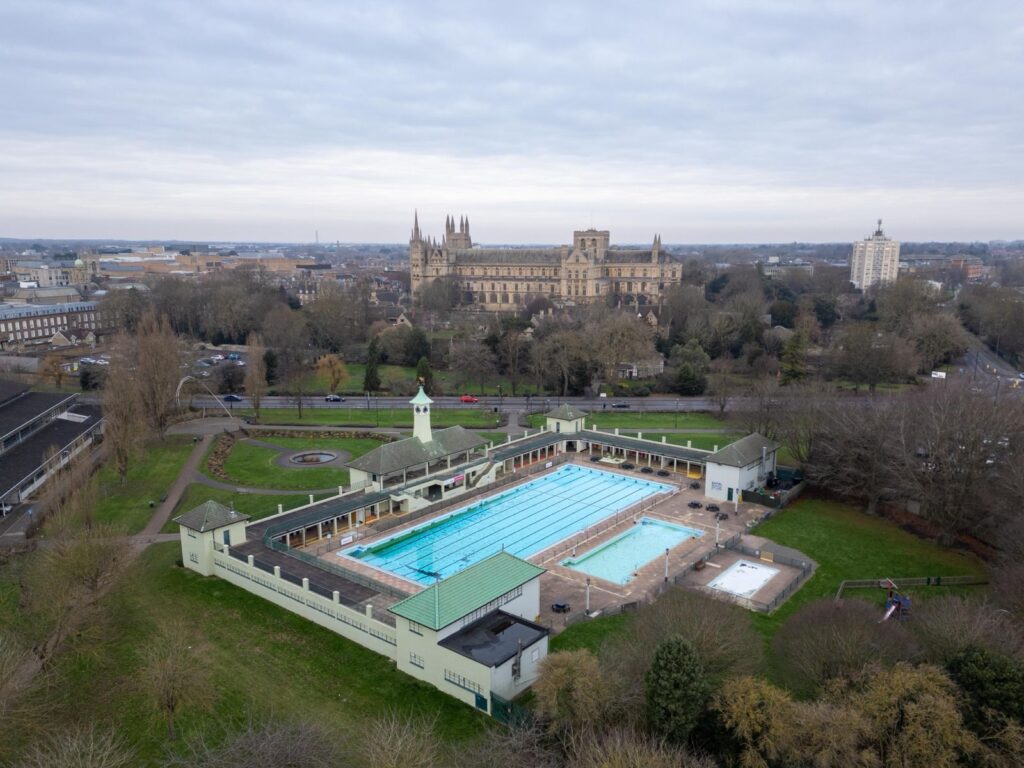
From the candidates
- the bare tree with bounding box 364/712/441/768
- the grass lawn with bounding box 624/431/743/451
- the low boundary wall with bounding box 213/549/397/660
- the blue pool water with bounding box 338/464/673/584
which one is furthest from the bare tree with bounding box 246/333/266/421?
the bare tree with bounding box 364/712/441/768

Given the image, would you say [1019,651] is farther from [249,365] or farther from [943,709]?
[249,365]

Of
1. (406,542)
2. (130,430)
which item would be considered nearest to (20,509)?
(130,430)

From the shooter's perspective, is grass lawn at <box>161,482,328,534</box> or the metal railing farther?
grass lawn at <box>161,482,328,534</box>

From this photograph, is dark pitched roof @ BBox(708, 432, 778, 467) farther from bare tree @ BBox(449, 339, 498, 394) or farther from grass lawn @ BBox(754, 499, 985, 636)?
bare tree @ BBox(449, 339, 498, 394)

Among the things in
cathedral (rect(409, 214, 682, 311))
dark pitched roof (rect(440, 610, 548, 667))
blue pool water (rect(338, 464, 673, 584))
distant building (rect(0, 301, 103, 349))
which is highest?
cathedral (rect(409, 214, 682, 311))

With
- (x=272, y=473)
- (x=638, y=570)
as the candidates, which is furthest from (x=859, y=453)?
(x=272, y=473)

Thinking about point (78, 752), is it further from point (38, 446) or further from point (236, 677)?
point (38, 446)

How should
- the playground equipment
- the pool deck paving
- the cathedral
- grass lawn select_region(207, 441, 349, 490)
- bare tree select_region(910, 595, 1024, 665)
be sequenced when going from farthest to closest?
the cathedral, grass lawn select_region(207, 441, 349, 490), the pool deck paving, the playground equipment, bare tree select_region(910, 595, 1024, 665)

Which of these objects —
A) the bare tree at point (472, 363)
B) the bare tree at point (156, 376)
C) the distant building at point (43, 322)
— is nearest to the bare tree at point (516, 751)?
the bare tree at point (156, 376)
